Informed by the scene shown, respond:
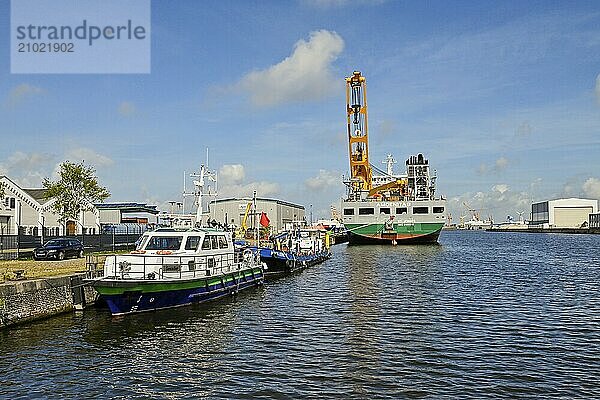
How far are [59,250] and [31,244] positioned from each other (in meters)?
7.67

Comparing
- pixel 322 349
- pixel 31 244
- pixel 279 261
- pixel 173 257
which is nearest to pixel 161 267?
pixel 173 257

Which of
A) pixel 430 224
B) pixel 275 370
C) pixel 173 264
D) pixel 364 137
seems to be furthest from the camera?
pixel 364 137

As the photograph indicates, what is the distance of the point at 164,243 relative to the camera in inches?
1148

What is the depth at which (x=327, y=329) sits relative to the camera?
76.7 ft

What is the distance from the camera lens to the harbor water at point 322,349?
15742 mm

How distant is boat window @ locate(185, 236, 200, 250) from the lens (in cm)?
2933

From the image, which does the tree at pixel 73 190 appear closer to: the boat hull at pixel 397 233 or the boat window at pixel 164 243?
the boat window at pixel 164 243

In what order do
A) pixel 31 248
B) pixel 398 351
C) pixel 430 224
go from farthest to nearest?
pixel 430 224, pixel 31 248, pixel 398 351

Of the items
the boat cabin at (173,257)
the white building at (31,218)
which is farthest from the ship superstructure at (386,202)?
the boat cabin at (173,257)

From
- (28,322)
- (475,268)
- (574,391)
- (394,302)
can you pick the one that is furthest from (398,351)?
(475,268)

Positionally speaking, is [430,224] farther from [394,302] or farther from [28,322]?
[28,322]

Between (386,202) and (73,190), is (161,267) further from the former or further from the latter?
(386,202)

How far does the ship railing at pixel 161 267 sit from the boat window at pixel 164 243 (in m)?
1.00

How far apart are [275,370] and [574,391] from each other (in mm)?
7968
